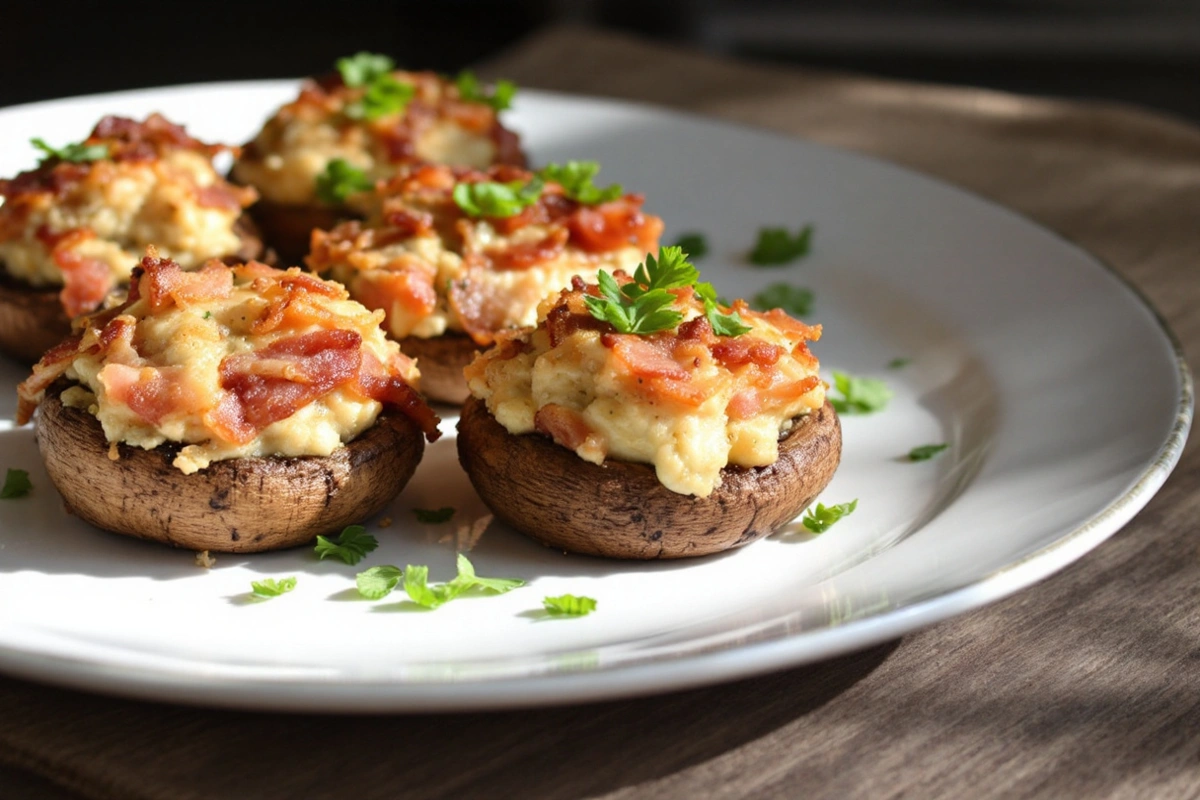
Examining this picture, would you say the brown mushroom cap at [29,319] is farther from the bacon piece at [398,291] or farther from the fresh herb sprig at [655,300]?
the fresh herb sprig at [655,300]

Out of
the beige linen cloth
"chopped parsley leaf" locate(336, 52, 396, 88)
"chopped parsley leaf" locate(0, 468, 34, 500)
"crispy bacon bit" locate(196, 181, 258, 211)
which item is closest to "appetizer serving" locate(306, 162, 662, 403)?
"crispy bacon bit" locate(196, 181, 258, 211)

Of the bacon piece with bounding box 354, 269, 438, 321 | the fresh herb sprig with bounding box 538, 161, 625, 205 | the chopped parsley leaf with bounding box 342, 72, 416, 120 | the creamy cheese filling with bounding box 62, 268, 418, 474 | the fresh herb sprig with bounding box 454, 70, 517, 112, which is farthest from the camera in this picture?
the fresh herb sprig with bounding box 454, 70, 517, 112

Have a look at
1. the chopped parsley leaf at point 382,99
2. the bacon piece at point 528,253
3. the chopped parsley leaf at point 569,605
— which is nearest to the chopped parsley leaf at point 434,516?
the chopped parsley leaf at point 569,605

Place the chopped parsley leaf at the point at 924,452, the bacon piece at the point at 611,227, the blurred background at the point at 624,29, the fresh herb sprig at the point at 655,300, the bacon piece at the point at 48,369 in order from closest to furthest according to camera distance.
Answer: the fresh herb sprig at the point at 655,300, the bacon piece at the point at 48,369, the chopped parsley leaf at the point at 924,452, the bacon piece at the point at 611,227, the blurred background at the point at 624,29

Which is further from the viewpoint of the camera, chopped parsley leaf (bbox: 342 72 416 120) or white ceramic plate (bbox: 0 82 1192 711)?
chopped parsley leaf (bbox: 342 72 416 120)

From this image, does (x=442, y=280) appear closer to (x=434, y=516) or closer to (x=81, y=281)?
(x=434, y=516)

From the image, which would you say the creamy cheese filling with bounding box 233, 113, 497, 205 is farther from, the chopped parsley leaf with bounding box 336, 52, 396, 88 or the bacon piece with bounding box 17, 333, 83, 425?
the bacon piece with bounding box 17, 333, 83, 425

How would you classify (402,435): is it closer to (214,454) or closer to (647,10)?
(214,454)
